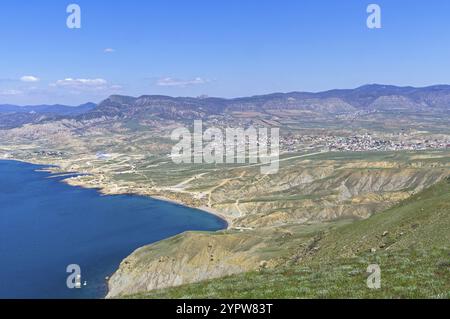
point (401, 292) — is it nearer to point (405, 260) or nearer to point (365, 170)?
point (405, 260)

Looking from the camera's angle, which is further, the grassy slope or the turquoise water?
the turquoise water

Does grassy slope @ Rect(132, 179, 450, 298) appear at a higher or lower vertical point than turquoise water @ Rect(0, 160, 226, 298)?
higher

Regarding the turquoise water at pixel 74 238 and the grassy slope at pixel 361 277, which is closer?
the grassy slope at pixel 361 277

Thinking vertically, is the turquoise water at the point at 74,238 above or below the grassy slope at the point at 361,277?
below

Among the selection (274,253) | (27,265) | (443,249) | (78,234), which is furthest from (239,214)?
(443,249)

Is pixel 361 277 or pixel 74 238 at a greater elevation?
pixel 361 277

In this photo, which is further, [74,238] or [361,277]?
[74,238]
